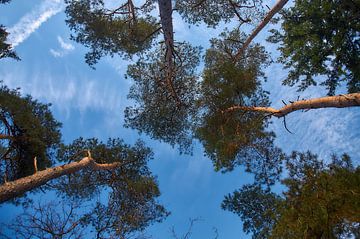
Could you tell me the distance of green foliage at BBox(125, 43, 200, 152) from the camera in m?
12.8

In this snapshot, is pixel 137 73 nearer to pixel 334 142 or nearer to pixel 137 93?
pixel 137 93

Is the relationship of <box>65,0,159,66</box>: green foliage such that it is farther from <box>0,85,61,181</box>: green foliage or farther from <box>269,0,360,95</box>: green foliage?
<box>269,0,360,95</box>: green foliage

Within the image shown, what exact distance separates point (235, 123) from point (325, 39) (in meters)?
4.65

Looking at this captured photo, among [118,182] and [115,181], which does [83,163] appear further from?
[118,182]

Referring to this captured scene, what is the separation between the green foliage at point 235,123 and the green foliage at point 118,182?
7.51 feet

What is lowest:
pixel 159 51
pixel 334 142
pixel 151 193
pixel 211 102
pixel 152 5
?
pixel 151 193

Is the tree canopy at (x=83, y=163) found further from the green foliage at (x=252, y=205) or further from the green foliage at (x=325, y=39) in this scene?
the green foliage at (x=325, y=39)

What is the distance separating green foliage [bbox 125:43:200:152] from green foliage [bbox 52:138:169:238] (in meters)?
1.49

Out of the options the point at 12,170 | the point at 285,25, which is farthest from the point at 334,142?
the point at 12,170

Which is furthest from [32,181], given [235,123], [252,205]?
[252,205]

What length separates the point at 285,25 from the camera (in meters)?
13.2

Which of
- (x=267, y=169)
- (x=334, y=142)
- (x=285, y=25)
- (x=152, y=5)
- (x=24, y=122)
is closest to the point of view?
(x=24, y=122)

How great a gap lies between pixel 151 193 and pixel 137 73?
494 cm

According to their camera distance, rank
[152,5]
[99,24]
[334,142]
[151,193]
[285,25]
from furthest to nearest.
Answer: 1. [334,142]
2. [152,5]
3. [285,25]
4. [99,24]
5. [151,193]
